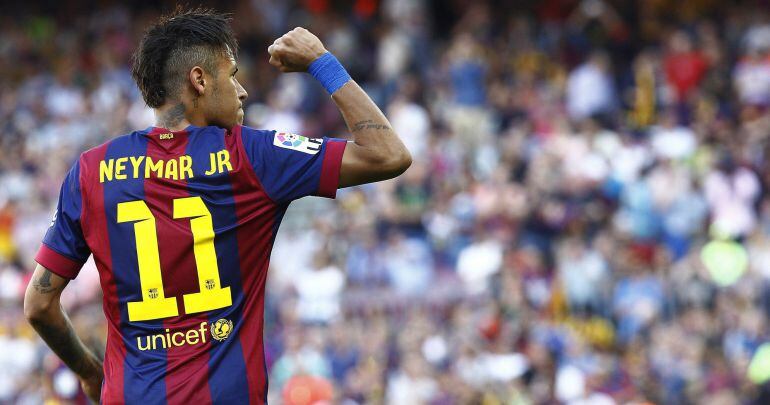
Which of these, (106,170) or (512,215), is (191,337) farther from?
(512,215)

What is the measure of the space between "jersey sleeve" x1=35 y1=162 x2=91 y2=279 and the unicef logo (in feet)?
1.71

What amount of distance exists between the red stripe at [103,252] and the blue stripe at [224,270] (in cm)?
31

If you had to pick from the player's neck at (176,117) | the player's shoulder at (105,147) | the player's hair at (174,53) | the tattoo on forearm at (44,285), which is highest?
the player's hair at (174,53)

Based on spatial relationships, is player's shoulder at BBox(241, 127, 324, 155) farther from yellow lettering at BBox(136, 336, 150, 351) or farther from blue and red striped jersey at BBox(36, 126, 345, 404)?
yellow lettering at BBox(136, 336, 150, 351)

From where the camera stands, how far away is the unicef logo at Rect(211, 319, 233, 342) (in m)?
4.00

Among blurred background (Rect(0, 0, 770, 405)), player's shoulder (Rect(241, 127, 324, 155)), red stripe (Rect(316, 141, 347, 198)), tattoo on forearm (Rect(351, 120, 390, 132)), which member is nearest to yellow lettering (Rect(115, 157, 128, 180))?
player's shoulder (Rect(241, 127, 324, 155))

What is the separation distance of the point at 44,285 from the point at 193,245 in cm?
57

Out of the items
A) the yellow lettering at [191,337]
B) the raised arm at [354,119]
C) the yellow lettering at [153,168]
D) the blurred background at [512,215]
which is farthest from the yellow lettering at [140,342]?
the blurred background at [512,215]

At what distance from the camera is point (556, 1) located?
19.2m

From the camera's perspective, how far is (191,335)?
3988 mm

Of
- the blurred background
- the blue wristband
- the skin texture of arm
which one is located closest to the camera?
the blue wristband

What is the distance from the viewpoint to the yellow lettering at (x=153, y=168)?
402cm

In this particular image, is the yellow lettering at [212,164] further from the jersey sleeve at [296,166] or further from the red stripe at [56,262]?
the red stripe at [56,262]

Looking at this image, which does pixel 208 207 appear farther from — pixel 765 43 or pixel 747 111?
pixel 765 43
